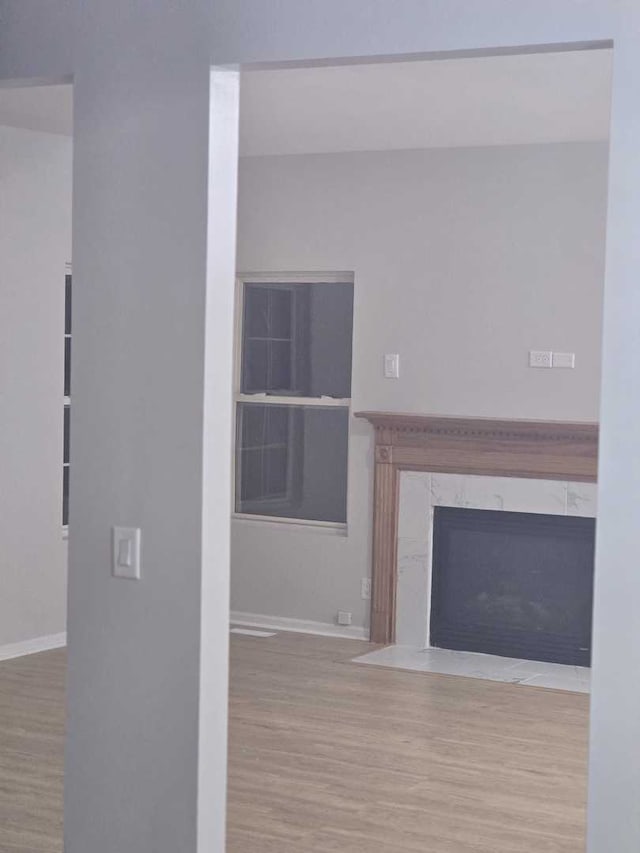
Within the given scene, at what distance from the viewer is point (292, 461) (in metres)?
7.95

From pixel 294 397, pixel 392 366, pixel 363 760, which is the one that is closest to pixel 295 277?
pixel 294 397

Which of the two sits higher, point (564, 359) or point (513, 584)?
point (564, 359)

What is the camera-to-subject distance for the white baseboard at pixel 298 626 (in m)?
7.54

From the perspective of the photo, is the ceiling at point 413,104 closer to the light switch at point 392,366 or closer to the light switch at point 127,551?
the light switch at point 392,366

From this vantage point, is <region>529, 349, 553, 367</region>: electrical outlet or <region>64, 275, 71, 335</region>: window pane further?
<region>64, 275, 71, 335</region>: window pane

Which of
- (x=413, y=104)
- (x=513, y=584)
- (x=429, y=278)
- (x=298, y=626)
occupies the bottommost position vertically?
(x=298, y=626)

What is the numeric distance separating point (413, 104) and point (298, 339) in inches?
85.0

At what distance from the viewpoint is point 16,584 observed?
698cm

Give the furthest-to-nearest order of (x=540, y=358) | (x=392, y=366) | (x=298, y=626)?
(x=298, y=626)
(x=392, y=366)
(x=540, y=358)

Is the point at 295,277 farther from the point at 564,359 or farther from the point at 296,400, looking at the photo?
the point at 564,359

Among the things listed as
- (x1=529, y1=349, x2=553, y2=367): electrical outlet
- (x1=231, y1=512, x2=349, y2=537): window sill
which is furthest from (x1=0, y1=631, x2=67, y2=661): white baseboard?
(x1=529, y1=349, x2=553, y2=367): electrical outlet

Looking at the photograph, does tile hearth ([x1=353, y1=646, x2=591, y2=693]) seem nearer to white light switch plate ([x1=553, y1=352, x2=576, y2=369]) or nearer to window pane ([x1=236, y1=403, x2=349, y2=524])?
window pane ([x1=236, y1=403, x2=349, y2=524])

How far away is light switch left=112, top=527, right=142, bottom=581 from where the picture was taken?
9.56 feet

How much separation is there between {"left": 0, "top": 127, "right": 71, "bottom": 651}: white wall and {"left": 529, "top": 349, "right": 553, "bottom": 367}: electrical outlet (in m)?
2.66
